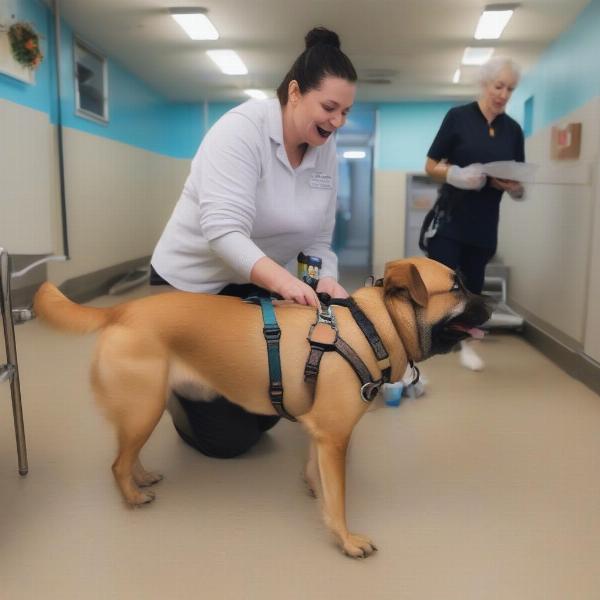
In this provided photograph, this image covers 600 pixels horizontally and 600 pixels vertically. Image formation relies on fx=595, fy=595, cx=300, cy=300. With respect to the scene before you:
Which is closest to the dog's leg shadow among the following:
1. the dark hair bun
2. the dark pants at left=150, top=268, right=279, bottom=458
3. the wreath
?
the dark pants at left=150, top=268, right=279, bottom=458

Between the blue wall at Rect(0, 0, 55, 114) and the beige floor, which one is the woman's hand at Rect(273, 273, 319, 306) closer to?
the beige floor

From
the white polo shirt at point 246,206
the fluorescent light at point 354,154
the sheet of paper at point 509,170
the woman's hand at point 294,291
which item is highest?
the fluorescent light at point 354,154

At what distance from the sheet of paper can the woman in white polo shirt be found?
1.27m

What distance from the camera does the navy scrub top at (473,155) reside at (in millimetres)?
3023

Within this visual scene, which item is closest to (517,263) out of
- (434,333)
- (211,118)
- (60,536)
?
(434,333)

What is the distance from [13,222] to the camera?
396 cm

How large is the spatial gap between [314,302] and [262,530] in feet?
2.12

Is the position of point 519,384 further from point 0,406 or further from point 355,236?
point 355,236

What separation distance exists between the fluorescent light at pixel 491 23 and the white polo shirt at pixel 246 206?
3660mm

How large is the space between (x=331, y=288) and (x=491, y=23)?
4.20 m

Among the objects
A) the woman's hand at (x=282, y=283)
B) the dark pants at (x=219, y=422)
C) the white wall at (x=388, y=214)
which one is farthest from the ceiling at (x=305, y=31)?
the woman's hand at (x=282, y=283)

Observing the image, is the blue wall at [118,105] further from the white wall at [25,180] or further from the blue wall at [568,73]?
the blue wall at [568,73]

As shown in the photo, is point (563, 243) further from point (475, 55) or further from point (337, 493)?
point (475, 55)

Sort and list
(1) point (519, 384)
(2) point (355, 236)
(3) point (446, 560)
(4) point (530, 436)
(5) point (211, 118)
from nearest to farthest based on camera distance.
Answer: (3) point (446, 560) < (4) point (530, 436) < (1) point (519, 384) < (5) point (211, 118) < (2) point (355, 236)
